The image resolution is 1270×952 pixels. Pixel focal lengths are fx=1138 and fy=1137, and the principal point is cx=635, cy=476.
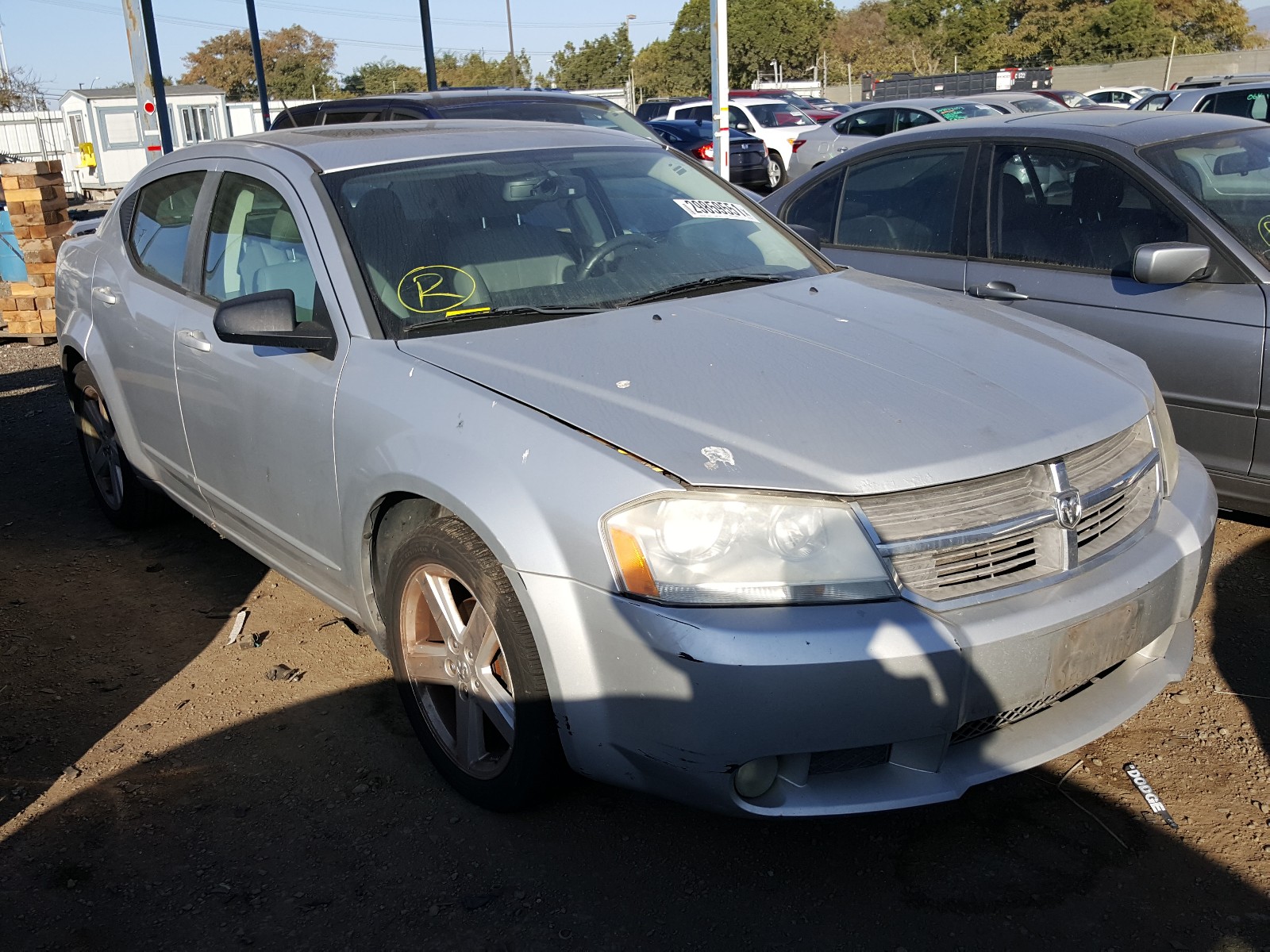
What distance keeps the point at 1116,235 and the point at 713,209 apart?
5.75 ft

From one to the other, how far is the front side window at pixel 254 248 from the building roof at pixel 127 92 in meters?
27.6

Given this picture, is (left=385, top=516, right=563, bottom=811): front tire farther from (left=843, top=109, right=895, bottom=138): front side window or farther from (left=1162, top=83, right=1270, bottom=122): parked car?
(left=843, top=109, right=895, bottom=138): front side window

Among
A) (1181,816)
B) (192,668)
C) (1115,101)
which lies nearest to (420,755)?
(192,668)

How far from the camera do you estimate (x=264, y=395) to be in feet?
11.1

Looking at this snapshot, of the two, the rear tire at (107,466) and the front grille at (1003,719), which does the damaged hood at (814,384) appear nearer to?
the front grille at (1003,719)

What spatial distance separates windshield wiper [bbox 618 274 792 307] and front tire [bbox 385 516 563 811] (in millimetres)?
963

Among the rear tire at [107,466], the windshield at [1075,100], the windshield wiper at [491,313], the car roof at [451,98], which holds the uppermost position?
the car roof at [451,98]

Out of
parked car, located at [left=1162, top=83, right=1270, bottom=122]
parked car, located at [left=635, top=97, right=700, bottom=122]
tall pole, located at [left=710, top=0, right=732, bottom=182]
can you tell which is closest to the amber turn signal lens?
tall pole, located at [left=710, top=0, right=732, bottom=182]

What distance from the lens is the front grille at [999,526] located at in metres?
2.36

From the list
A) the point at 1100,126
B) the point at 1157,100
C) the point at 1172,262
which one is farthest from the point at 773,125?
the point at 1172,262

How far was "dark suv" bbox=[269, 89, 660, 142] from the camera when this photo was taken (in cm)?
774

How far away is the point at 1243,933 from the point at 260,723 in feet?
8.69

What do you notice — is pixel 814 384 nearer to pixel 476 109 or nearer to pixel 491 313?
pixel 491 313

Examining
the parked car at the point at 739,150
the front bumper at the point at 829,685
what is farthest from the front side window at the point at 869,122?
the front bumper at the point at 829,685
